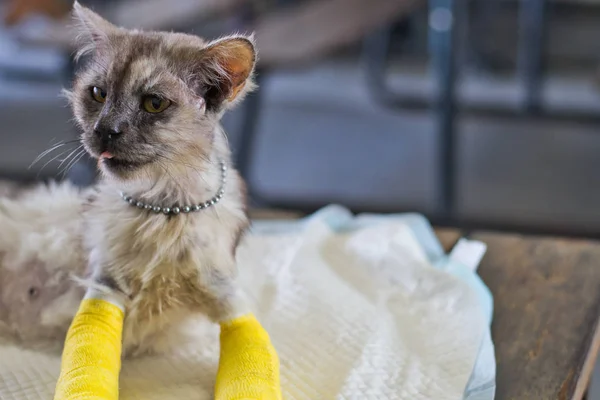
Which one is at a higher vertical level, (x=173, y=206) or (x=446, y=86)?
(x=173, y=206)

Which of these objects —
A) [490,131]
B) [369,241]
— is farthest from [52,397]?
[490,131]

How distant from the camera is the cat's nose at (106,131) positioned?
28.2 inches

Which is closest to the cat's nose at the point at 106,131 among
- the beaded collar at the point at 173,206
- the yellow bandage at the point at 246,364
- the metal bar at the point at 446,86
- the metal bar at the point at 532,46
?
the beaded collar at the point at 173,206

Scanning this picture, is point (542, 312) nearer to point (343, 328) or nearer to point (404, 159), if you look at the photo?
point (343, 328)

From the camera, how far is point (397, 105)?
9.19ft

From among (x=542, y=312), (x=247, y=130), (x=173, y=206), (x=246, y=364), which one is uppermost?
(x=173, y=206)

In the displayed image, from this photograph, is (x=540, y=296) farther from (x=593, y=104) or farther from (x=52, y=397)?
(x=593, y=104)

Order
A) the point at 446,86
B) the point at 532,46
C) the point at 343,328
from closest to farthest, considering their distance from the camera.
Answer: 1. the point at 343,328
2. the point at 446,86
3. the point at 532,46

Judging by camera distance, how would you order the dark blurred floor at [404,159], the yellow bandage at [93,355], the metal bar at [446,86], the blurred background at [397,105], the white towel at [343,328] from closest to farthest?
1. the yellow bandage at [93,355]
2. the white towel at [343,328]
3. the metal bar at [446,86]
4. the blurred background at [397,105]
5. the dark blurred floor at [404,159]

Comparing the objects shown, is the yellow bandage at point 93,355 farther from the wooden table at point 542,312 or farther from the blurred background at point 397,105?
the blurred background at point 397,105

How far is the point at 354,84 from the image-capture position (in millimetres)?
3518

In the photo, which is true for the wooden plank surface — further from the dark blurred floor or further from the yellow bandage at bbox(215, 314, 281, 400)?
the dark blurred floor

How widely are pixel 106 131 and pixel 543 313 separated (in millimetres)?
639

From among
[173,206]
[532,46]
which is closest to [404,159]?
[532,46]
